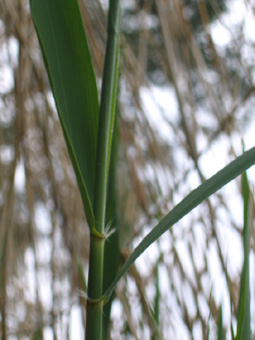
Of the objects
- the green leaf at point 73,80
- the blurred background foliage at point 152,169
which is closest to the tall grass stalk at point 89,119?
the green leaf at point 73,80

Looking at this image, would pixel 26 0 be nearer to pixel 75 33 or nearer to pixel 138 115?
pixel 138 115

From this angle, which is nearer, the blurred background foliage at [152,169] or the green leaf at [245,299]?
the green leaf at [245,299]

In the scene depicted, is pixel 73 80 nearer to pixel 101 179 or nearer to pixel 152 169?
pixel 101 179

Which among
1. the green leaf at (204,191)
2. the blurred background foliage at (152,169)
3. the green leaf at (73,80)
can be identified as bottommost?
the green leaf at (204,191)

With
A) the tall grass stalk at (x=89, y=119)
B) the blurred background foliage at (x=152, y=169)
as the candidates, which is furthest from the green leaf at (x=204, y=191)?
the blurred background foliage at (x=152, y=169)

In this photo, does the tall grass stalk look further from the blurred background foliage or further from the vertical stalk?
the blurred background foliage

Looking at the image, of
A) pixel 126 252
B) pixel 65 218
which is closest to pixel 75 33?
pixel 126 252

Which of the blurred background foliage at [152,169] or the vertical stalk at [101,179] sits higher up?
the blurred background foliage at [152,169]

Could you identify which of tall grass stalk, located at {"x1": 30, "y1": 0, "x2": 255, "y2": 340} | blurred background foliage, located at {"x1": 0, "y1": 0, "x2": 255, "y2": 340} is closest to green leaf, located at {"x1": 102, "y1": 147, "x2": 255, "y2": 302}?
tall grass stalk, located at {"x1": 30, "y1": 0, "x2": 255, "y2": 340}

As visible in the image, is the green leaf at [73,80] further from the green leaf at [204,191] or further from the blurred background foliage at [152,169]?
the blurred background foliage at [152,169]
